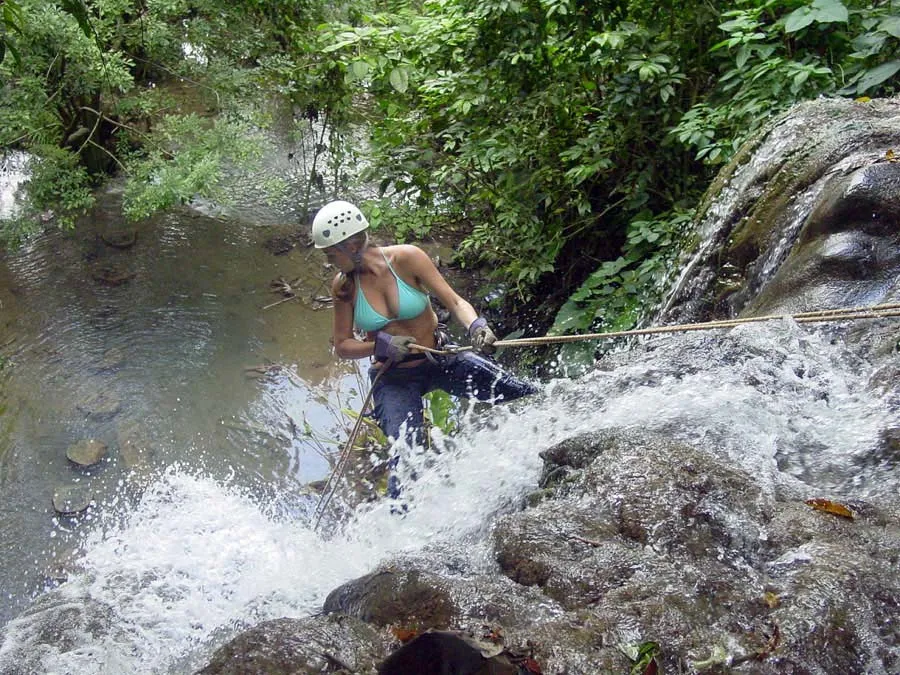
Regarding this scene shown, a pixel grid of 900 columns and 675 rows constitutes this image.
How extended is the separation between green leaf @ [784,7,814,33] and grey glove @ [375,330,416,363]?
263 cm

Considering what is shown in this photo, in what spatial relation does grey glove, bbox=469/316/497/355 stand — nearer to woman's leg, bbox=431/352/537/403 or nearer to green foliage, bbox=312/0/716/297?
woman's leg, bbox=431/352/537/403

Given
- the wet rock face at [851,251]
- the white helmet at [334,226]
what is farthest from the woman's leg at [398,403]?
the wet rock face at [851,251]

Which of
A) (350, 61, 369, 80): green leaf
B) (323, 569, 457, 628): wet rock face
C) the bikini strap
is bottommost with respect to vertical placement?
(323, 569, 457, 628): wet rock face

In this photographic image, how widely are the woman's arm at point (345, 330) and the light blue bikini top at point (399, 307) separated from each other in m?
0.07

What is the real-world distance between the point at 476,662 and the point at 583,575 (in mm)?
549

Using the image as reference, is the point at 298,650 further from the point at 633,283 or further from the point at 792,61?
the point at 792,61

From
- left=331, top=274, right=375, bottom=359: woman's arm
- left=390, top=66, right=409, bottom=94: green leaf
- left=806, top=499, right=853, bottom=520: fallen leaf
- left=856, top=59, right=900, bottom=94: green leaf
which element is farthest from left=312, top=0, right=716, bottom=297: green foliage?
left=806, top=499, right=853, bottom=520: fallen leaf

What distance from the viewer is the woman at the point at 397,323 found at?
159 inches

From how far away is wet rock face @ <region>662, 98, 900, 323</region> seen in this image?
10.8 ft

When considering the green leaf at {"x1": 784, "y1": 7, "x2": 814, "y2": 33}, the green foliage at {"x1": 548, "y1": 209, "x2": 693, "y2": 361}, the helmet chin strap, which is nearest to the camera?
the helmet chin strap

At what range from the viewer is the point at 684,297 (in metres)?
4.38

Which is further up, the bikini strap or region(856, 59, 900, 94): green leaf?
region(856, 59, 900, 94): green leaf

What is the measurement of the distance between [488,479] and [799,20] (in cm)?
303

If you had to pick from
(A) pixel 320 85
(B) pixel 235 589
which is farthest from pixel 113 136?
(B) pixel 235 589
